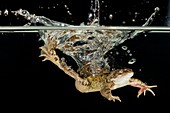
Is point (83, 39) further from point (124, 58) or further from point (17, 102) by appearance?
point (17, 102)

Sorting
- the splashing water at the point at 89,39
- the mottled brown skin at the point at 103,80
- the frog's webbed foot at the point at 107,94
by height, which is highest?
the splashing water at the point at 89,39

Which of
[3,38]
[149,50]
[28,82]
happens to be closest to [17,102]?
[28,82]

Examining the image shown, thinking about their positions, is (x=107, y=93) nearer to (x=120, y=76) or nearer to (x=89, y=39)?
(x=120, y=76)

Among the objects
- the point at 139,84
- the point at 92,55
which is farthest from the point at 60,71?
the point at 139,84

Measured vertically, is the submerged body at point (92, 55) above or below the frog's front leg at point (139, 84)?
above
